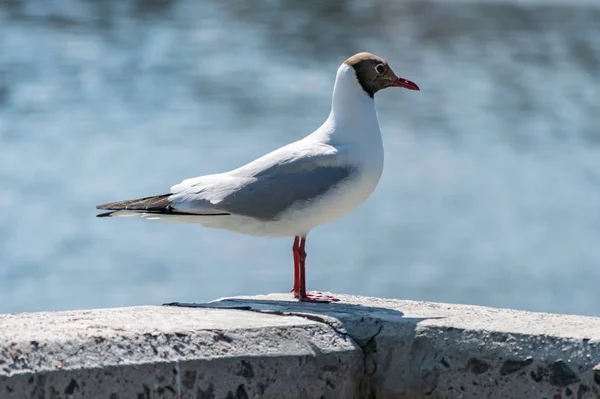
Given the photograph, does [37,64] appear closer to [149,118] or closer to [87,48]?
[87,48]

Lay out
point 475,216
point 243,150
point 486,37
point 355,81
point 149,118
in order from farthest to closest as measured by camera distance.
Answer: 1. point 486,37
2. point 149,118
3. point 243,150
4. point 475,216
5. point 355,81

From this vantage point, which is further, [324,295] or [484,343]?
[324,295]

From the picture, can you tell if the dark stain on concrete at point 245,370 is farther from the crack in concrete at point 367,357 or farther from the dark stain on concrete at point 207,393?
the crack in concrete at point 367,357

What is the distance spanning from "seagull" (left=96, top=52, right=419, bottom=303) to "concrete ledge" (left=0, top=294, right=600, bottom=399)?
2.12ft

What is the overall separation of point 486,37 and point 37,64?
24.2ft

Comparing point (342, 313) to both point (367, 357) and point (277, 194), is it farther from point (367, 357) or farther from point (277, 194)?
point (277, 194)

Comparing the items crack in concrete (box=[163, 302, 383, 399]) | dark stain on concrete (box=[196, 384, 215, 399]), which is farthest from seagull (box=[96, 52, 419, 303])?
dark stain on concrete (box=[196, 384, 215, 399])

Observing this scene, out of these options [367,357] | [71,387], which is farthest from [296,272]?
[71,387]

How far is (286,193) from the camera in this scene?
14.4 ft

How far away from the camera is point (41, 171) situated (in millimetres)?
14805

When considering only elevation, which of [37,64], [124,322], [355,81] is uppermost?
[37,64]

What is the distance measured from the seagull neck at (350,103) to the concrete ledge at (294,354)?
0.96 m

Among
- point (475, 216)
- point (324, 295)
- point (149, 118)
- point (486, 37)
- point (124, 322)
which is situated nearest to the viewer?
point (124, 322)

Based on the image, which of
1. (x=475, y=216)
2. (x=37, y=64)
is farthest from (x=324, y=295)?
(x=37, y=64)
